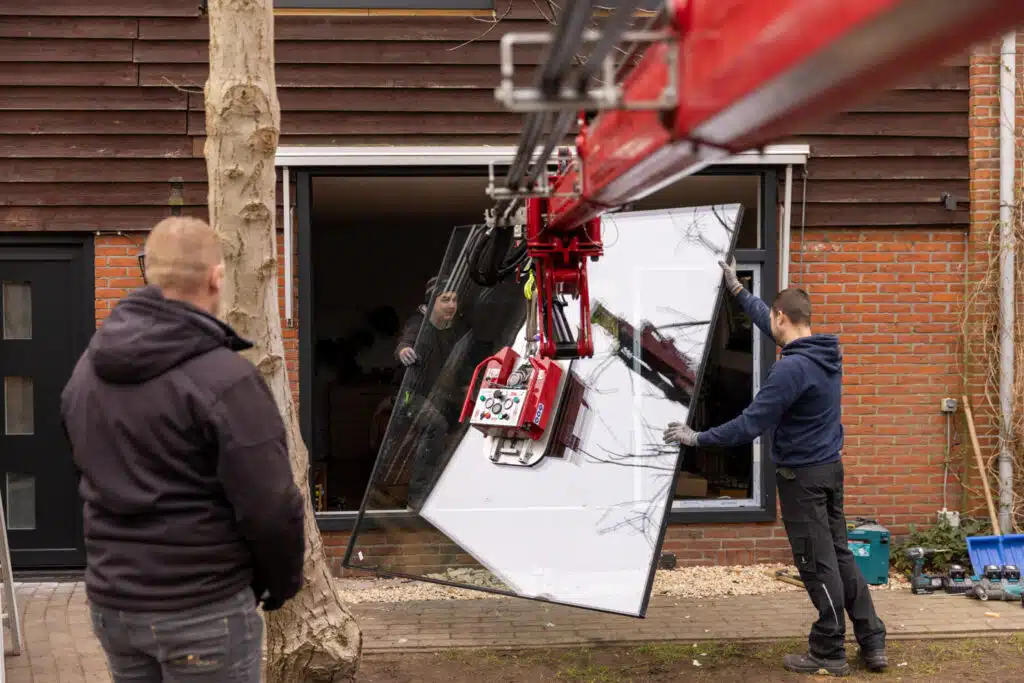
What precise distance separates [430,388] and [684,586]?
232 cm

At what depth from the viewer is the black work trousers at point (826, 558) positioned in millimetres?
5184

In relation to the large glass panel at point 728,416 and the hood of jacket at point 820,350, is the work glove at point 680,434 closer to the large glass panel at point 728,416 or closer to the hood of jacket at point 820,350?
the hood of jacket at point 820,350

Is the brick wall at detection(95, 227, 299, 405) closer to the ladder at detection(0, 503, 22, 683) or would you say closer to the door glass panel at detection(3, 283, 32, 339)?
the door glass panel at detection(3, 283, 32, 339)

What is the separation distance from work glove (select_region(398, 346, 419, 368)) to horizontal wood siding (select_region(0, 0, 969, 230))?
1.85 meters

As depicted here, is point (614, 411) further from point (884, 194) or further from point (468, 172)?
point (884, 194)

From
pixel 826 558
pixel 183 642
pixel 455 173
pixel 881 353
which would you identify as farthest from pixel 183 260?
pixel 881 353

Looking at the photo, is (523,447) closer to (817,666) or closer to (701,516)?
(817,666)

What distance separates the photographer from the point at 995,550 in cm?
697

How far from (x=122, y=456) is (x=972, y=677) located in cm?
445

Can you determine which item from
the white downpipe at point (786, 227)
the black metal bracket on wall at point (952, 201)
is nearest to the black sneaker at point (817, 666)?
the white downpipe at point (786, 227)

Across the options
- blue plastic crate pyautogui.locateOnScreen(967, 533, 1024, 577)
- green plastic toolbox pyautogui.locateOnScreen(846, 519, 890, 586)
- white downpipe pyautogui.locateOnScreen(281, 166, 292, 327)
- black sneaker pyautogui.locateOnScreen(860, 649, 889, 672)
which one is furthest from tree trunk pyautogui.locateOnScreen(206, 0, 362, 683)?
blue plastic crate pyautogui.locateOnScreen(967, 533, 1024, 577)

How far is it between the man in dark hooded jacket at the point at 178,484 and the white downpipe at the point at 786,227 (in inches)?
211

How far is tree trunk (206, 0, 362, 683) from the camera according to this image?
4098mm

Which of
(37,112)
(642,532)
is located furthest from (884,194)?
(37,112)
